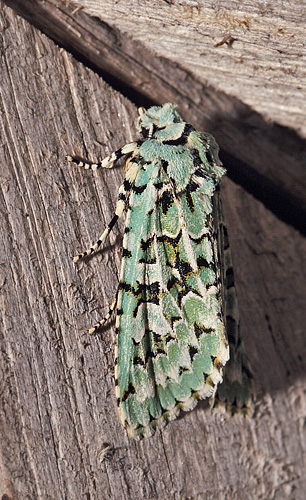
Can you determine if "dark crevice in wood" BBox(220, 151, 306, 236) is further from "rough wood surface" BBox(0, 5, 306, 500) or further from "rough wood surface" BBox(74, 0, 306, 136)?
"rough wood surface" BBox(0, 5, 306, 500)

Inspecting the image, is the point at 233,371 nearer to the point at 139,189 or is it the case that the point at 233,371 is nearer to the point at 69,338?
the point at 69,338

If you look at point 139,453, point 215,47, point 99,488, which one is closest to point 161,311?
point 139,453

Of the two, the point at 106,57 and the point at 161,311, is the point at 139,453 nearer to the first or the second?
the point at 161,311

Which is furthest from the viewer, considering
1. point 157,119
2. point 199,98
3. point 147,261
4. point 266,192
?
point 266,192

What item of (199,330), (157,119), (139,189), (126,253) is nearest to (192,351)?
(199,330)

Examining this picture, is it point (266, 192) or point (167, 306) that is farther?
point (266, 192)
